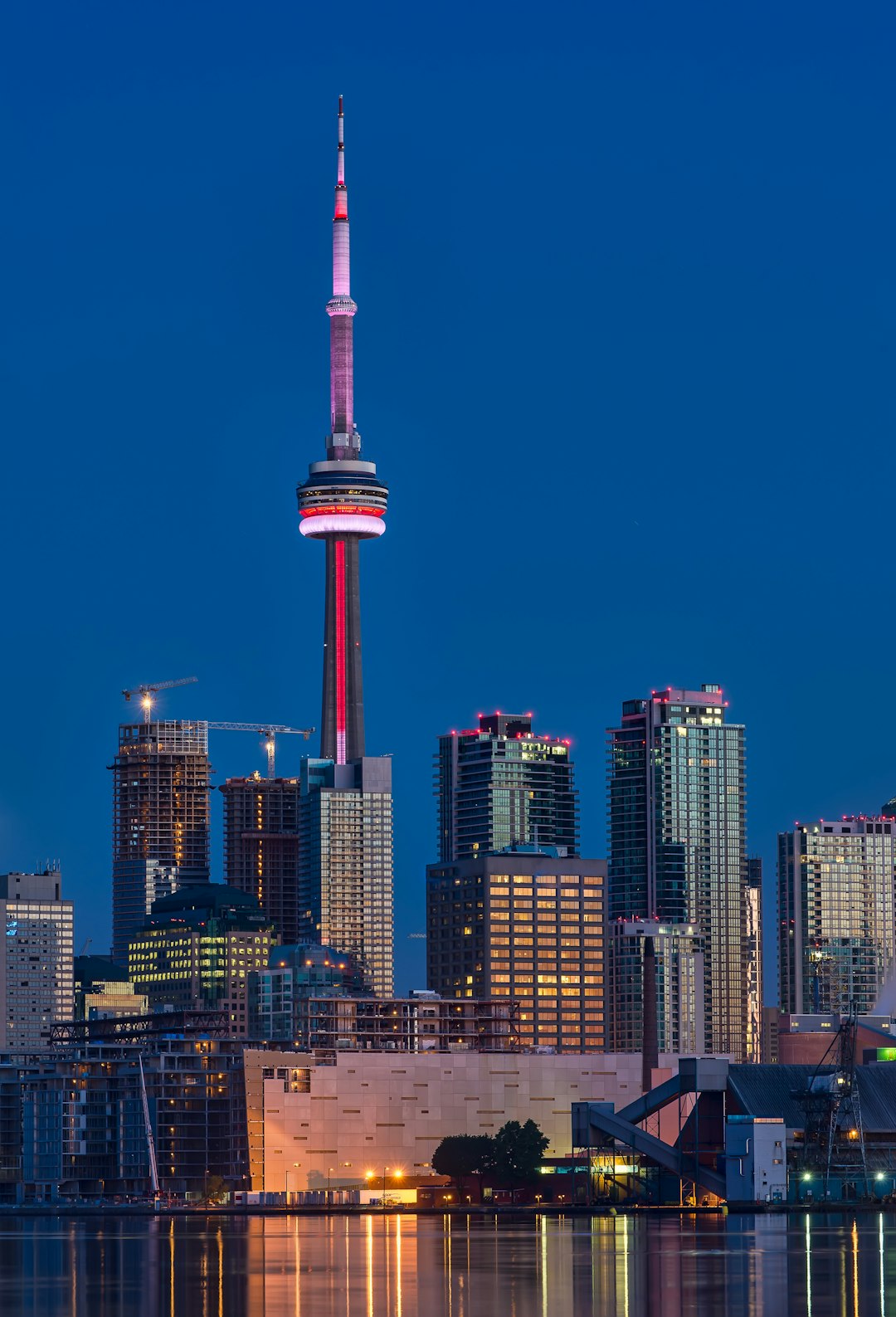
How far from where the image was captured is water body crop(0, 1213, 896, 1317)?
416ft

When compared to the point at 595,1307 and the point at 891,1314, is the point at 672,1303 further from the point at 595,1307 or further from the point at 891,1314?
the point at 891,1314

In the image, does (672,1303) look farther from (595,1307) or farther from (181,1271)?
(181,1271)

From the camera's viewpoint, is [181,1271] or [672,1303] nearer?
[672,1303]

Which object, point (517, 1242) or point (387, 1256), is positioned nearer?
point (387, 1256)

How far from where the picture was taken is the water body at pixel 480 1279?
12675 cm

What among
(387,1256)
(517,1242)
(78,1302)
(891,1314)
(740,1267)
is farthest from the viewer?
(517,1242)

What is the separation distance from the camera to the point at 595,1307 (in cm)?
12562

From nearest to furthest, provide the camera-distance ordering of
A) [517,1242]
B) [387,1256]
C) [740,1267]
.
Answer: [740,1267], [387,1256], [517,1242]

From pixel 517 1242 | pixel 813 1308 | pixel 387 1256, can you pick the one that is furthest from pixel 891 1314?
pixel 517 1242

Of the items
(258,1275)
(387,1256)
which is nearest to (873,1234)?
(387,1256)

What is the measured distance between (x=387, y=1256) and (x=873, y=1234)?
39.3m

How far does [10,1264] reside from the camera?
180 m

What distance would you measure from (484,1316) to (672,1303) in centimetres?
996

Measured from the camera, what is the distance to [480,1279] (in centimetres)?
14812
